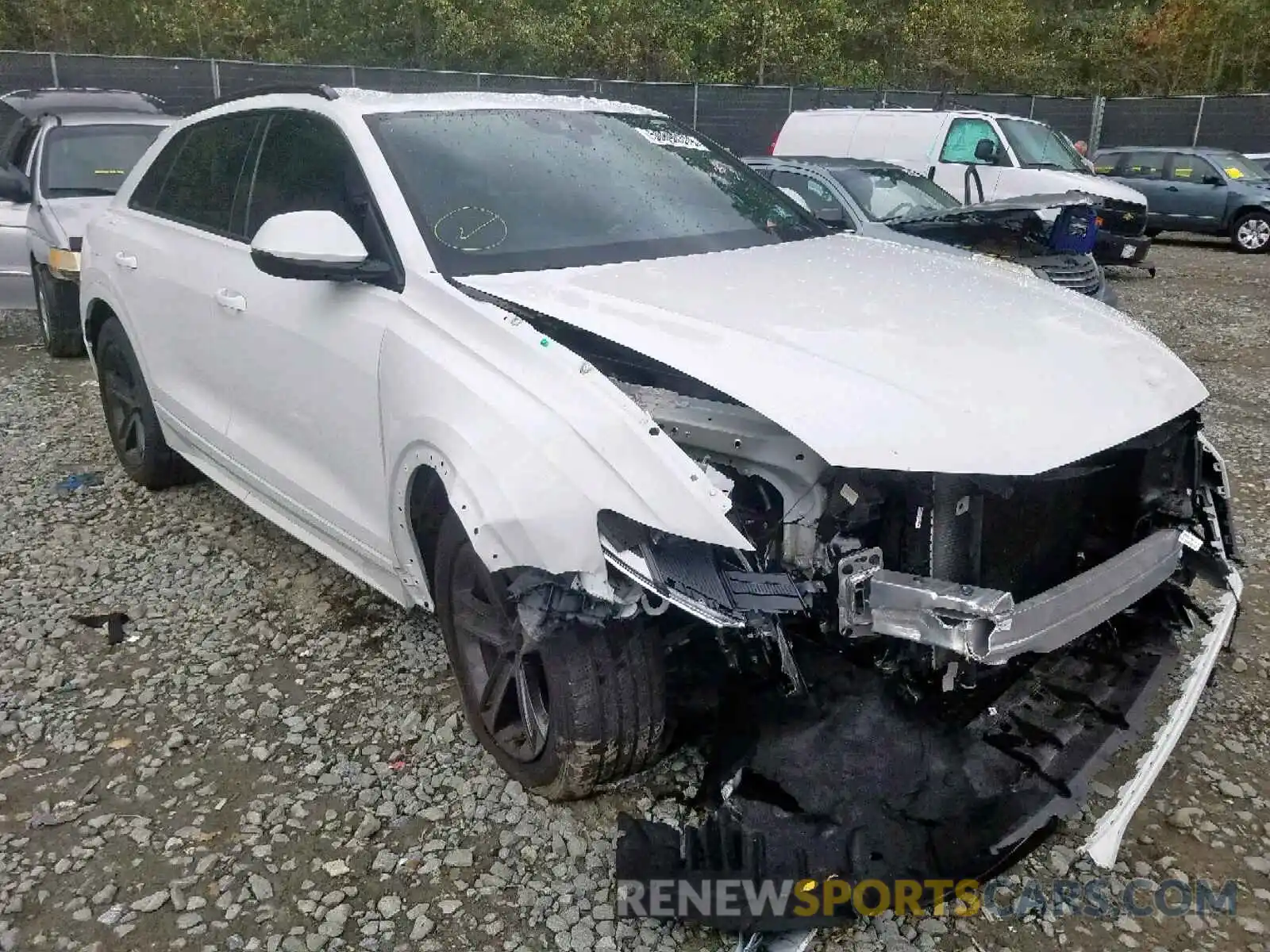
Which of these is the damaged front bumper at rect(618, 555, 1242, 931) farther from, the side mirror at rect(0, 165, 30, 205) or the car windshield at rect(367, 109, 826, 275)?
the side mirror at rect(0, 165, 30, 205)

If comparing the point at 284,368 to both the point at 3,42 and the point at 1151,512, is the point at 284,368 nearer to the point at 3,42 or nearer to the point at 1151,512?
the point at 1151,512

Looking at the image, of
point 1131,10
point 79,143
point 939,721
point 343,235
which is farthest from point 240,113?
point 1131,10

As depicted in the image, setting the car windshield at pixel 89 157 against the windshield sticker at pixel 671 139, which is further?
the car windshield at pixel 89 157

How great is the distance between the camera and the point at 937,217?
6988 millimetres

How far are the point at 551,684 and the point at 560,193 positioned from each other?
162 centimetres

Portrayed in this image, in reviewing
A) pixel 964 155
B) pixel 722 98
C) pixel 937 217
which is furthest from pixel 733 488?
pixel 722 98

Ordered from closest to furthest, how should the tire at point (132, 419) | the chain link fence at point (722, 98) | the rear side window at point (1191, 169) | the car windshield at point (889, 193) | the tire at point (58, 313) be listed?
the tire at point (132, 419) → the tire at point (58, 313) → the car windshield at point (889, 193) → the rear side window at point (1191, 169) → the chain link fence at point (722, 98)

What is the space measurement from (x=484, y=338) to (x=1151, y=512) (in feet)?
6.03

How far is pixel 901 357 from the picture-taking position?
8.10ft

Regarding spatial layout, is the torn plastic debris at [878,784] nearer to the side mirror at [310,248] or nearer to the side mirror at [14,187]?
the side mirror at [310,248]

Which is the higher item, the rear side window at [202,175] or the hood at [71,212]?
the rear side window at [202,175]

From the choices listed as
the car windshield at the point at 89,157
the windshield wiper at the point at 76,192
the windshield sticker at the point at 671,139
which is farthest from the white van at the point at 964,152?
the windshield sticker at the point at 671,139

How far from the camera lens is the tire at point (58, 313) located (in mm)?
7449

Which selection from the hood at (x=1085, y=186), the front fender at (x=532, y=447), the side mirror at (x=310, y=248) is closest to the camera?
the front fender at (x=532, y=447)
